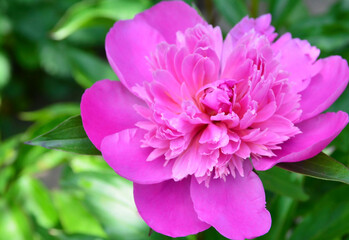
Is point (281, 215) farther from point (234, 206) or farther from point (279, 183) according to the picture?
point (234, 206)

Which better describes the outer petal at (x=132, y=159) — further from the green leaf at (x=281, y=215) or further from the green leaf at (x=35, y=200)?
the green leaf at (x=35, y=200)

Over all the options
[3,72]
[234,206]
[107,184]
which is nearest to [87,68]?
[107,184]

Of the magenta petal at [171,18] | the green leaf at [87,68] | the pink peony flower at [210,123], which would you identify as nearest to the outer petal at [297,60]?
the pink peony flower at [210,123]

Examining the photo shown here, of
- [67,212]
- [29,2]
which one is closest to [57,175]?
[29,2]

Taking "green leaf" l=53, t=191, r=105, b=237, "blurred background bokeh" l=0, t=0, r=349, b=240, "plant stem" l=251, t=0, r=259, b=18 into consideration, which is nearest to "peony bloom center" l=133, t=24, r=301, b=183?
"blurred background bokeh" l=0, t=0, r=349, b=240

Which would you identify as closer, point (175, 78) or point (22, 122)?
point (175, 78)

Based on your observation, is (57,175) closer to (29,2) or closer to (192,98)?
(29,2)
